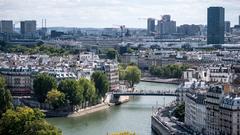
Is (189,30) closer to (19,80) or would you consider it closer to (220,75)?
(220,75)

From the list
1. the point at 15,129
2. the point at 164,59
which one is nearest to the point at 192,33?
the point at 164,59

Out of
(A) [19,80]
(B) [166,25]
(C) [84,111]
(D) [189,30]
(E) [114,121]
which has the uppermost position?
(B) [166,25]

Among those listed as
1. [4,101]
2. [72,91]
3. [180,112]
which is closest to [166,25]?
[72,91]

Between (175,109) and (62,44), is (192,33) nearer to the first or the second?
(62,44)

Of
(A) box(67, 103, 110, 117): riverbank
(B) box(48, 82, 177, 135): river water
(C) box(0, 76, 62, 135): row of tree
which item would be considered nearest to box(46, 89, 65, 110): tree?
(A) box(67, 103, 110, 117): riverbank

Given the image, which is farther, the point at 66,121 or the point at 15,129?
the point at 66,121

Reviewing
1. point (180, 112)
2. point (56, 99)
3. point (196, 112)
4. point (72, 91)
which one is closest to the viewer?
point (196, 112)

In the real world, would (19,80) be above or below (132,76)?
above
